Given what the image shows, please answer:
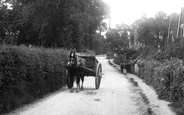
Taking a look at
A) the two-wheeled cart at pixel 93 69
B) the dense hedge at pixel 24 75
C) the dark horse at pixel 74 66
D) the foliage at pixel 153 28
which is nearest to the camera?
the dense hedge at pixel 24 75

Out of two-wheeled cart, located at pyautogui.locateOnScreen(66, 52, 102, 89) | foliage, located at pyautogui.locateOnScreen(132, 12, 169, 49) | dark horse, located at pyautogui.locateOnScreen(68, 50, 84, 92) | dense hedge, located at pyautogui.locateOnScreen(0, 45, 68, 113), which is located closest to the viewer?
dense hedge, located at pyautogui.locateOnScreen(0, 45, 68, 113)

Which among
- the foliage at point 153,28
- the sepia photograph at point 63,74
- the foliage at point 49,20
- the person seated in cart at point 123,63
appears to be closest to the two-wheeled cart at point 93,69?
the sepia photograph at point 63,74

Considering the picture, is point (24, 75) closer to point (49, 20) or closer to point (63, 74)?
point (63, 74)

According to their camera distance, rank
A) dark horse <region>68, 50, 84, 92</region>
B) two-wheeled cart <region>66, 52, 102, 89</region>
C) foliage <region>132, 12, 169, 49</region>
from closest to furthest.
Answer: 1. dark horse <region>68, 50, 84, 92</region>
2. two-wheeled cart <region>66, 52, 102, 89</region>
3. foliage <region>132, 12, 169, 49</region>

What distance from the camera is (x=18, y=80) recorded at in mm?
10266

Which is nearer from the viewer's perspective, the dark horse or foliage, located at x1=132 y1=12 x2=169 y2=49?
the dark horse

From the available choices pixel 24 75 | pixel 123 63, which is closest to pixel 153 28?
pixel 123 63

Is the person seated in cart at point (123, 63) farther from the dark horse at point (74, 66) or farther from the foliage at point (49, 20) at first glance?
the dark horse at point (74, 66)

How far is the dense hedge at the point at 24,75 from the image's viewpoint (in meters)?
9.16

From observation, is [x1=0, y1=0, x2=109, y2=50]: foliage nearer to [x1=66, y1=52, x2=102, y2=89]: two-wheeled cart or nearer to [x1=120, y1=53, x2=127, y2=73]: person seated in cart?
[x1=120, y1=53, x2=127, y2=73]: person seated in cart

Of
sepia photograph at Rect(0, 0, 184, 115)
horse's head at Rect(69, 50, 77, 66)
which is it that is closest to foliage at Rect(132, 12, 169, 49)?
sepia photograph at Rect(0, 0, 184, 115)

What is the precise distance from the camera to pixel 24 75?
1076 cm

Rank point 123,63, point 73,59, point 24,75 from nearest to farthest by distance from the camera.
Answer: point 24,75
point 73,59
point 123,63

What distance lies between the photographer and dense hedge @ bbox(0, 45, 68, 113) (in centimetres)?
916
